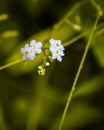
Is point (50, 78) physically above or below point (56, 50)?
above

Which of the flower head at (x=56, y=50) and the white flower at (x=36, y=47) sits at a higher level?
the white flower at (x=36, y=47)

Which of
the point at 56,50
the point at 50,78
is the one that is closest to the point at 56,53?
the point at 56,50

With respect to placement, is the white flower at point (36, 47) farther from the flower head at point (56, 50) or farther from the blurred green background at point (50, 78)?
the blurred green background at point (50, 78)

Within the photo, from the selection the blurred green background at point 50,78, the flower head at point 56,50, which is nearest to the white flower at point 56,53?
the flower head at point 56,50

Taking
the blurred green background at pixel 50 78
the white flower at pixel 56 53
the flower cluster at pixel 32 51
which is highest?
the blurred green background at pixel 50 78

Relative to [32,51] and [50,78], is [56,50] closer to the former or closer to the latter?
[32,51]

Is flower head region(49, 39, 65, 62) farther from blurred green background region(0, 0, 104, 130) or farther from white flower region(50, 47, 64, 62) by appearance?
blurred green background region(0, 0, 104, 130)

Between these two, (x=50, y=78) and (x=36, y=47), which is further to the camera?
(x=50, y=78)

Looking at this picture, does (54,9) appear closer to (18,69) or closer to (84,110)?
(18,69)

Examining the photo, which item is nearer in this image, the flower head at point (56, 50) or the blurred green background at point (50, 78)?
the flower head at point (56, 50)

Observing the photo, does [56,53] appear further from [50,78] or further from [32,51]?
[50,78]
